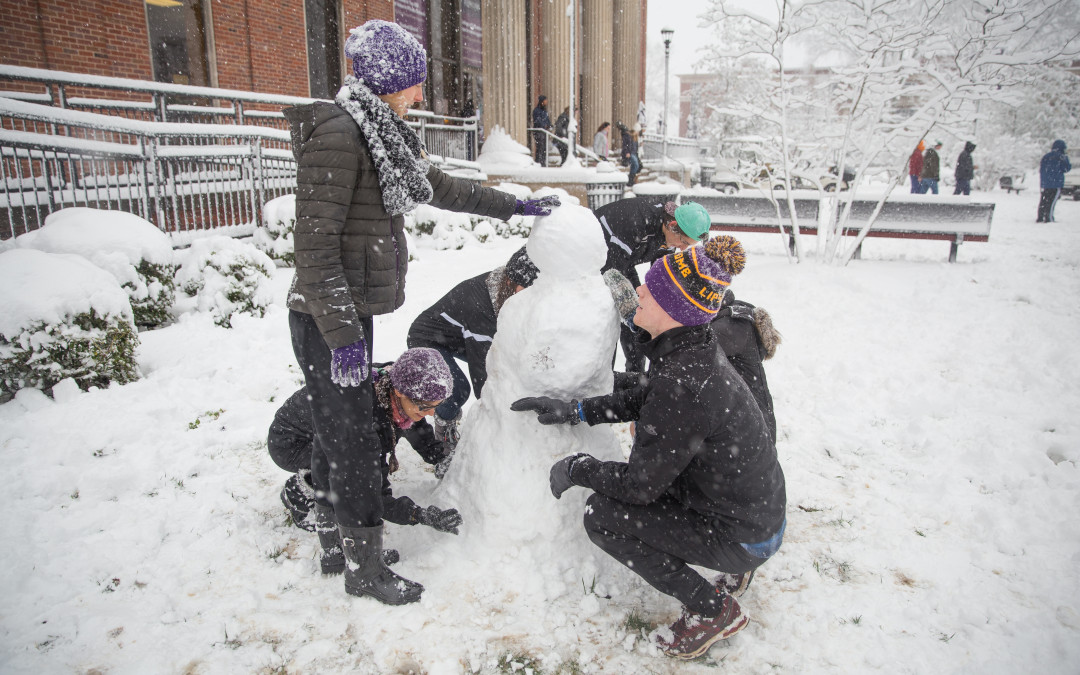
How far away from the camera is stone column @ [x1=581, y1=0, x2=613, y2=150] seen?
17984 mm

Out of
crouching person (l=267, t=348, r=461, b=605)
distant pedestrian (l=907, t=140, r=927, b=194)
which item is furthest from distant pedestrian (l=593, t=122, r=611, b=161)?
crouching person (l=267, t=348, r=461, b=605)

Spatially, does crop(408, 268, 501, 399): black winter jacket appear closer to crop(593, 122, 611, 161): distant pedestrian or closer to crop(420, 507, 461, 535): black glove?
crop(420, 507, 461, 535): black glove

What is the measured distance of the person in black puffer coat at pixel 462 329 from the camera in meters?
3.05

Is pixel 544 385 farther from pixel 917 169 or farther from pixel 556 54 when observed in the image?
pixel 917 169

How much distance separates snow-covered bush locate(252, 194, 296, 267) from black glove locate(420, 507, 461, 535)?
16.5 feet

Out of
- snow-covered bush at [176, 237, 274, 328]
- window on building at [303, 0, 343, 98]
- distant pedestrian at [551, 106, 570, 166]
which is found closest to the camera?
snow-covered bush at [176, 237, 274, 328]

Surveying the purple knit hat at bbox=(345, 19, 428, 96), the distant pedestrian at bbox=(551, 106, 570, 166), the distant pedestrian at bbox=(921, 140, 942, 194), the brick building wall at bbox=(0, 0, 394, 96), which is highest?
the brick building wall at bbox=(0, 0, 394, 96)

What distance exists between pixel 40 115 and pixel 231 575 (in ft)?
17.9

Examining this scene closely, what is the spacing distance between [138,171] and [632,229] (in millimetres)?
5382

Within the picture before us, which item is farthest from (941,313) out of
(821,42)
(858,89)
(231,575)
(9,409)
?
(9,409)

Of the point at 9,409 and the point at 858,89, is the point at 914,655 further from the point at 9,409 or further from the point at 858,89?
the point at 858,89

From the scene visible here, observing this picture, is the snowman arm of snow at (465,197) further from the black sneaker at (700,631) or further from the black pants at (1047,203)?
the black pants at (1047,203)

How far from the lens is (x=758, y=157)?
8.94 metres

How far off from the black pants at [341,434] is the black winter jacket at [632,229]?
6.13 feet
